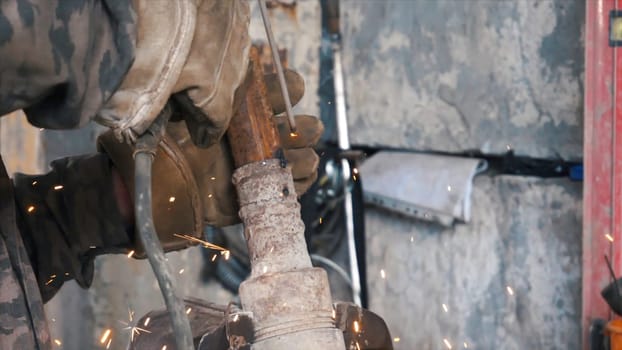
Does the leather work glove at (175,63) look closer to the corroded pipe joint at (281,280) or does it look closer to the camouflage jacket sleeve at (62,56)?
the camouflage jacket sleeve at (62,56)

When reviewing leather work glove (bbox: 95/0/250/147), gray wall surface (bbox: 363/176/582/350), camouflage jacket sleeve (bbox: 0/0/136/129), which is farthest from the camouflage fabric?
gray wall surface (bbox: 363/176/582/350)

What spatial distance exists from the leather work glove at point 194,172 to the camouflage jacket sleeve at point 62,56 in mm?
719

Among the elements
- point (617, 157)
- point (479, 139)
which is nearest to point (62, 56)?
point (617, 157)

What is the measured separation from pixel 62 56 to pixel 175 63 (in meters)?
0.26

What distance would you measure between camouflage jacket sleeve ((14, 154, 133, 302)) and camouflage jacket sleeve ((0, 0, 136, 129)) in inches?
27.8

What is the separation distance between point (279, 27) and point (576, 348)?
66.9 inches

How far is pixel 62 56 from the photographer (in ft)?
4.59

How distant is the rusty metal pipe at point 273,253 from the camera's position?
1845mm

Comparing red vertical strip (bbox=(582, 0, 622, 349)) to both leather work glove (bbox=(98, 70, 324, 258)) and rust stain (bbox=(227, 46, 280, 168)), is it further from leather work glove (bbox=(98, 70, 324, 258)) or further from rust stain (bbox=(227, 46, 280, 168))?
rust stain (bbox=(227, 46, 280, 168))

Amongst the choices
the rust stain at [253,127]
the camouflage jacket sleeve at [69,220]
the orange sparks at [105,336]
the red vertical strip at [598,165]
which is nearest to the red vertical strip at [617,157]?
the red vertical strip at [598,165]

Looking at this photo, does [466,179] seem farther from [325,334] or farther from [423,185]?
[325,334]

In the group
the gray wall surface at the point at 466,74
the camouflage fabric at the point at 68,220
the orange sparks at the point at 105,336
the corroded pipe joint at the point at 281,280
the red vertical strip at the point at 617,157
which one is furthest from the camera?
the orange sparks at the point at 105,336

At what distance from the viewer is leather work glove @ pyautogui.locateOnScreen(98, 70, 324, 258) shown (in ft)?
7.38

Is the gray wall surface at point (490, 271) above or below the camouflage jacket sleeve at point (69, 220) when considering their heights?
below
